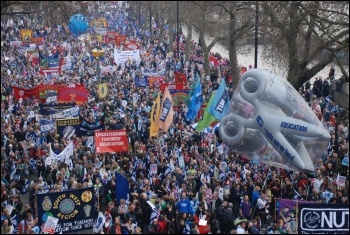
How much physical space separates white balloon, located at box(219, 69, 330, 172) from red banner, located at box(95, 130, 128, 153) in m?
3.18

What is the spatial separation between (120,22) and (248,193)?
6851 cm

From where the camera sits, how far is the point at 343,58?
2502 centimetres

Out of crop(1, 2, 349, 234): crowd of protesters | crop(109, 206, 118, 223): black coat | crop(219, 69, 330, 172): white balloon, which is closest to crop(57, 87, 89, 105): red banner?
crop(1, 2, 349, 234): crowd of protesters

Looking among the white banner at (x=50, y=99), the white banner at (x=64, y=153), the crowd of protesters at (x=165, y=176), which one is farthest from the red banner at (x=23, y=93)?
the white banner at (x=64, y=153)

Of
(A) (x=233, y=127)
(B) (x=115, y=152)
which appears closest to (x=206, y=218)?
(A) (x=233, y=127)

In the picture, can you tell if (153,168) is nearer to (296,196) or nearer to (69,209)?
(296,196)

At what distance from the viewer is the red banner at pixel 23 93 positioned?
2844 centimetres

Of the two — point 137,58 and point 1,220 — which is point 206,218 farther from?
point 137,58

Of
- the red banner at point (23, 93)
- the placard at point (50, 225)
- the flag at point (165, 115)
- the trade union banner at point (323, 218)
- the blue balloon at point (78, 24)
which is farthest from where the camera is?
the blue balloon at point (78, 24)

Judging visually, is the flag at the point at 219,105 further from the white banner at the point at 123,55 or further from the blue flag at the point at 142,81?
the white banner at the point at 123,55

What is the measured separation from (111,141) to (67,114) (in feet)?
12.8

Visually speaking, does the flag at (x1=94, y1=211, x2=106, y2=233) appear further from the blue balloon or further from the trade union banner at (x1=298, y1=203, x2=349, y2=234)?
the blue balloon

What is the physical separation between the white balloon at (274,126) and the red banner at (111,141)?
3.18 meters

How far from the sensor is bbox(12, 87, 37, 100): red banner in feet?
93.3
